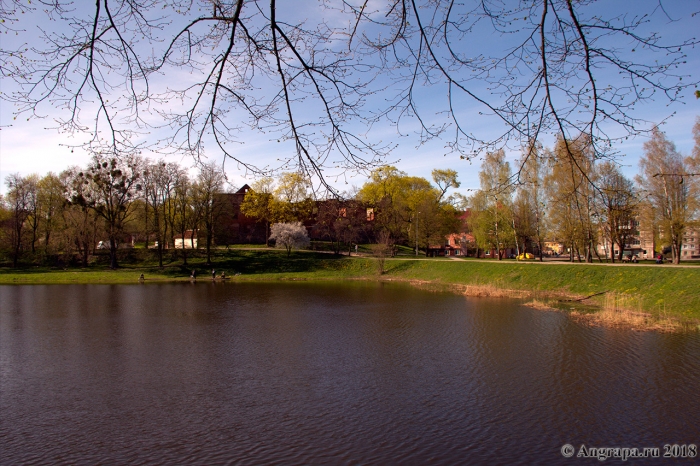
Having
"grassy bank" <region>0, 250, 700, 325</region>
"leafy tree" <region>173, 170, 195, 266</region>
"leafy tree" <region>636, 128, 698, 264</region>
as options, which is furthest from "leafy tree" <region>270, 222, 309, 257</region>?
"leafy tree" <region>636, 128, 698, 264</region>

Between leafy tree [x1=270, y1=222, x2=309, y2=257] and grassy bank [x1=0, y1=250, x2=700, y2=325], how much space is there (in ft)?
5.41

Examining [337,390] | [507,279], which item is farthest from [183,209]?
[337,390]

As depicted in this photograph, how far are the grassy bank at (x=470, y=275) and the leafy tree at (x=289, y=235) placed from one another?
1649 mm

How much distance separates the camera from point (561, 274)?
A: 3331 centimetres

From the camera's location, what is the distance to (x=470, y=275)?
41.2 meters

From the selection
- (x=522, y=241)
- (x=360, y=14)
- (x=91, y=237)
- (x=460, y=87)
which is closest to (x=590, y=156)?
(x=460, y=87)

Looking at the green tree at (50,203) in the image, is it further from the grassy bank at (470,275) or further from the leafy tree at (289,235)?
the leafy tree at (289,235)

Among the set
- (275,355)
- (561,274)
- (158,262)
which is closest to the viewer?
(275,355)

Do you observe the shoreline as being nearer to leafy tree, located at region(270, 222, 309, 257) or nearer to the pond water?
leafy tree, located at region(270, 222, 309, 257)

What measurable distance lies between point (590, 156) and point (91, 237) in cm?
5437

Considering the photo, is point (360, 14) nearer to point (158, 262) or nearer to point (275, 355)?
point (275, 355)

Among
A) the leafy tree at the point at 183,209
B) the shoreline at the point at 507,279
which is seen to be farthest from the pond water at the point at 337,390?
the leafy tree at the point at 183,209

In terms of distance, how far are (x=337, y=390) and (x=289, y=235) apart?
48935 mm

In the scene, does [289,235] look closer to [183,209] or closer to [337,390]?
[183,209]
